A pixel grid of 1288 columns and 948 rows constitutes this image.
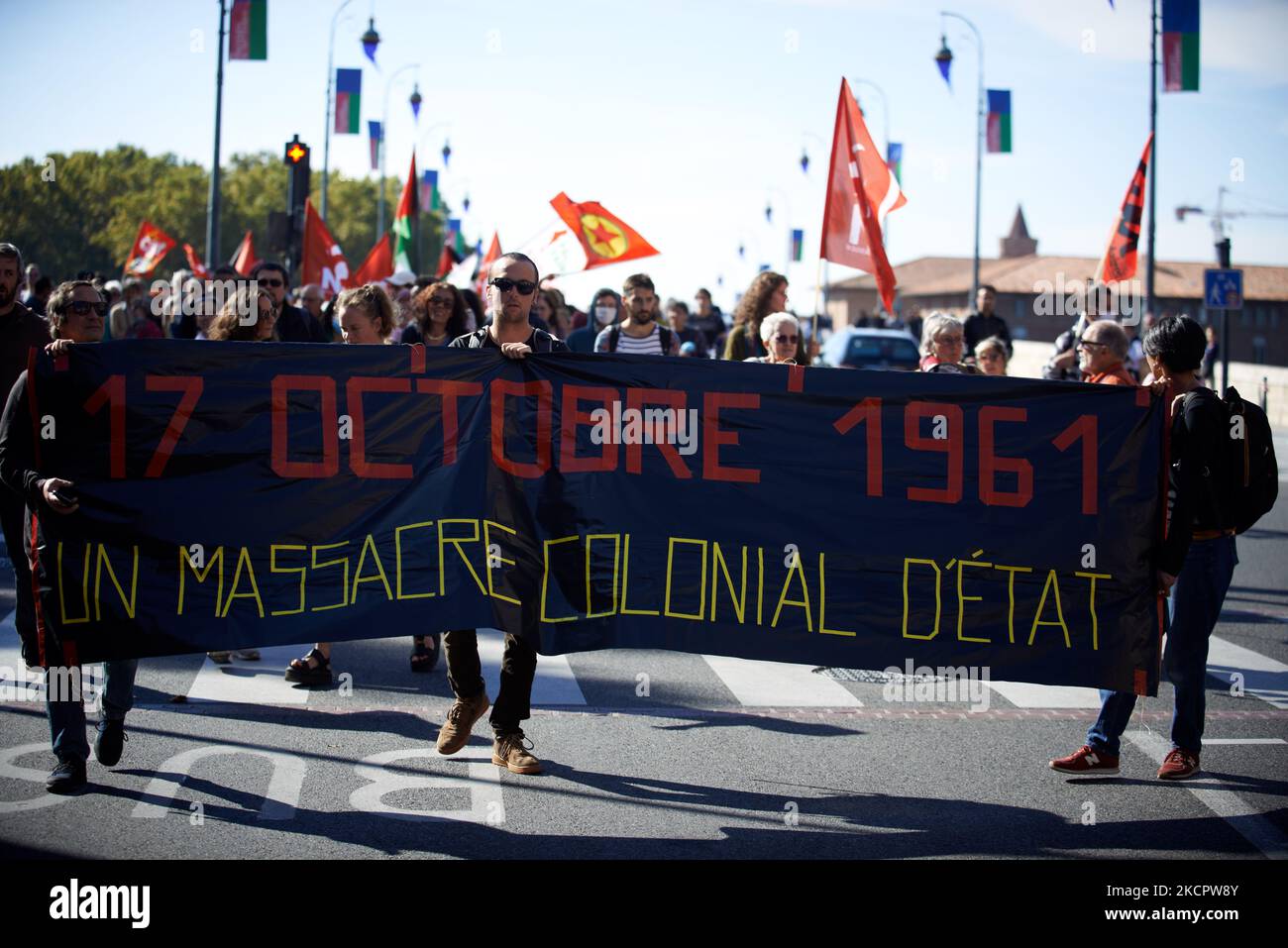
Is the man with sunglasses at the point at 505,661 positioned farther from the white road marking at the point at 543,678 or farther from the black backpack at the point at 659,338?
the black backpack at the point at 659,338

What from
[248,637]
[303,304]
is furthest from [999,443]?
[303,304]

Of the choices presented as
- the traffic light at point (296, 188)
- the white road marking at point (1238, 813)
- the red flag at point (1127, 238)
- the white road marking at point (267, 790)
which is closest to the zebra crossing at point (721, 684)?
the white road marking at point (267, 790)

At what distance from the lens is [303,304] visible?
45.4 ft

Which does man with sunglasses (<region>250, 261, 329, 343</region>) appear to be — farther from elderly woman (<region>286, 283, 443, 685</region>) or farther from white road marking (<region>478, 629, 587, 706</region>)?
white road marking (<region>478, 629, 587, 706</region>)

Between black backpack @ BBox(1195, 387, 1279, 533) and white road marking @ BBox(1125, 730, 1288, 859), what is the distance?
110 centimetres

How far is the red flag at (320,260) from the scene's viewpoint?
16.8 metres

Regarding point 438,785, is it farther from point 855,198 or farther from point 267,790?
point 855,198

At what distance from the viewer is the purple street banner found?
5.58 meters

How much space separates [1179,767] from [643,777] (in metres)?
2.30

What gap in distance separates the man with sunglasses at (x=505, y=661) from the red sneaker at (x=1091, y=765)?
2.29 m

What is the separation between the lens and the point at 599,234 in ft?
42.1

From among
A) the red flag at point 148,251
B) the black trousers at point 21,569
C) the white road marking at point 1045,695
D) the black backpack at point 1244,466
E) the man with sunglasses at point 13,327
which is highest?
the red flag at point 148,251

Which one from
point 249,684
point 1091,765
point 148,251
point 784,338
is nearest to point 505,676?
point 249,684
